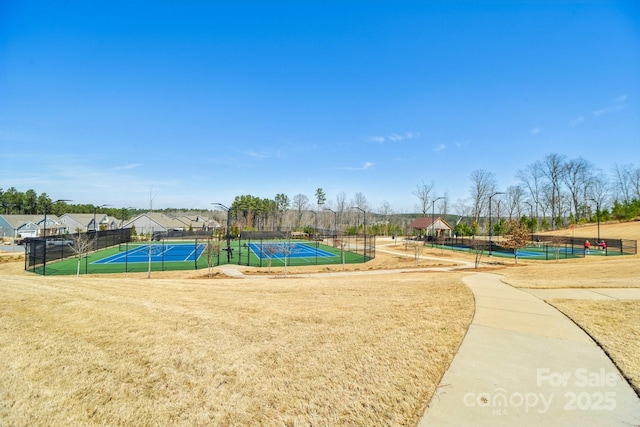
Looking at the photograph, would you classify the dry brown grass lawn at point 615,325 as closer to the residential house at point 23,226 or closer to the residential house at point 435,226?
the residential house at point 435,226

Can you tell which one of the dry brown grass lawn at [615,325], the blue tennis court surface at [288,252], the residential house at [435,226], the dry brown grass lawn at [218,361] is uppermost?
the residential house at [435,226]

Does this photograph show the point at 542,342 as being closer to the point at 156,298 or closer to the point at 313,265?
the point at 156,298

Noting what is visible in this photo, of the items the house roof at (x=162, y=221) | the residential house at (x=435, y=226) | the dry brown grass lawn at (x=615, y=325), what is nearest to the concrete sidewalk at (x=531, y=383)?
the dry brown grass lawn at (x=615, y=325)

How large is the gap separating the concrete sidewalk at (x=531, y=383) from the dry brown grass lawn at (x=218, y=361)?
31cm

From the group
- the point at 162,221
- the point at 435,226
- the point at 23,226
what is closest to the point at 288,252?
the point at 435,226

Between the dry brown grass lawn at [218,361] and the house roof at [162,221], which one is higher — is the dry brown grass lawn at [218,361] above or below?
below

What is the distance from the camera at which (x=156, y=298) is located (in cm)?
988

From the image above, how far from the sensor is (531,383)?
4316 millimetres

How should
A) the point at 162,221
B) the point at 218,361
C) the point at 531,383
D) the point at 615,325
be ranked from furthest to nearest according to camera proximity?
the point at 162,221 → the point at 615,325 → the point at 218,361 → the point at 531,383

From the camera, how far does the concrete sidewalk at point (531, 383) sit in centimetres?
357

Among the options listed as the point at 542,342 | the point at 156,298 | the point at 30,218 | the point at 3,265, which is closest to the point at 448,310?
the point at 542,342

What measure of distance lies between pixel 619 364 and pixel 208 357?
667 centimetres

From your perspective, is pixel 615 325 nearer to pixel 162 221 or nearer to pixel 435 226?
pixel 435 226

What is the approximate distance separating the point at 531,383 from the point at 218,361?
4773mm
